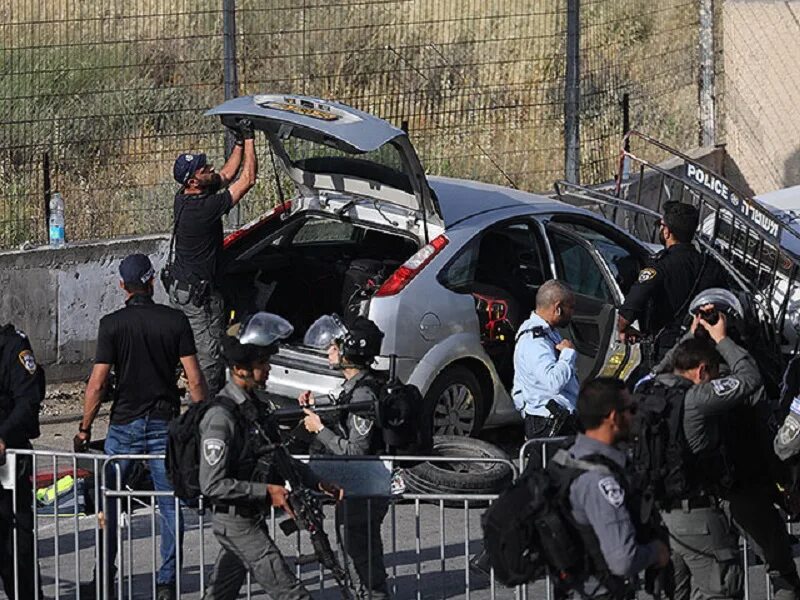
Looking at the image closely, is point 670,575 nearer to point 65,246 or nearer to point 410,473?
point 410,473

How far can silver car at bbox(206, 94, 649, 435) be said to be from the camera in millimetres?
10375

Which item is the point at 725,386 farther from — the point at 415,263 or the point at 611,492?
the point at 415,263

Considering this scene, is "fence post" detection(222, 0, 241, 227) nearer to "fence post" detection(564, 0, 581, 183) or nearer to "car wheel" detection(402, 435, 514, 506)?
"fence post" detection(564, 0, 581, 183)

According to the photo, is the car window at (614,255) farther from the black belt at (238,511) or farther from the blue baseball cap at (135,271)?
the black belt at (238,511)

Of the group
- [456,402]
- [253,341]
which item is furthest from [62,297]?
[253,341]

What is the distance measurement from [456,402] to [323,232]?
4.79 ft

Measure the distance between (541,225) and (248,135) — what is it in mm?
1928

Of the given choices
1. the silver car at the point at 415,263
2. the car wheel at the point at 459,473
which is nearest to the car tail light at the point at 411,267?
the silver car at the point at 415,263

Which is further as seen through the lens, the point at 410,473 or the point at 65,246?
the point at 65,246

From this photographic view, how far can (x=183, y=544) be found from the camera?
378 inches

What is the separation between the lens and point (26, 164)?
13.8 m

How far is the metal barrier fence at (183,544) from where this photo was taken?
798cm

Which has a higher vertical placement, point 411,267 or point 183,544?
point 411,267

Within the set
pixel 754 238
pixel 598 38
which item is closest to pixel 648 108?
pixel 598 38
